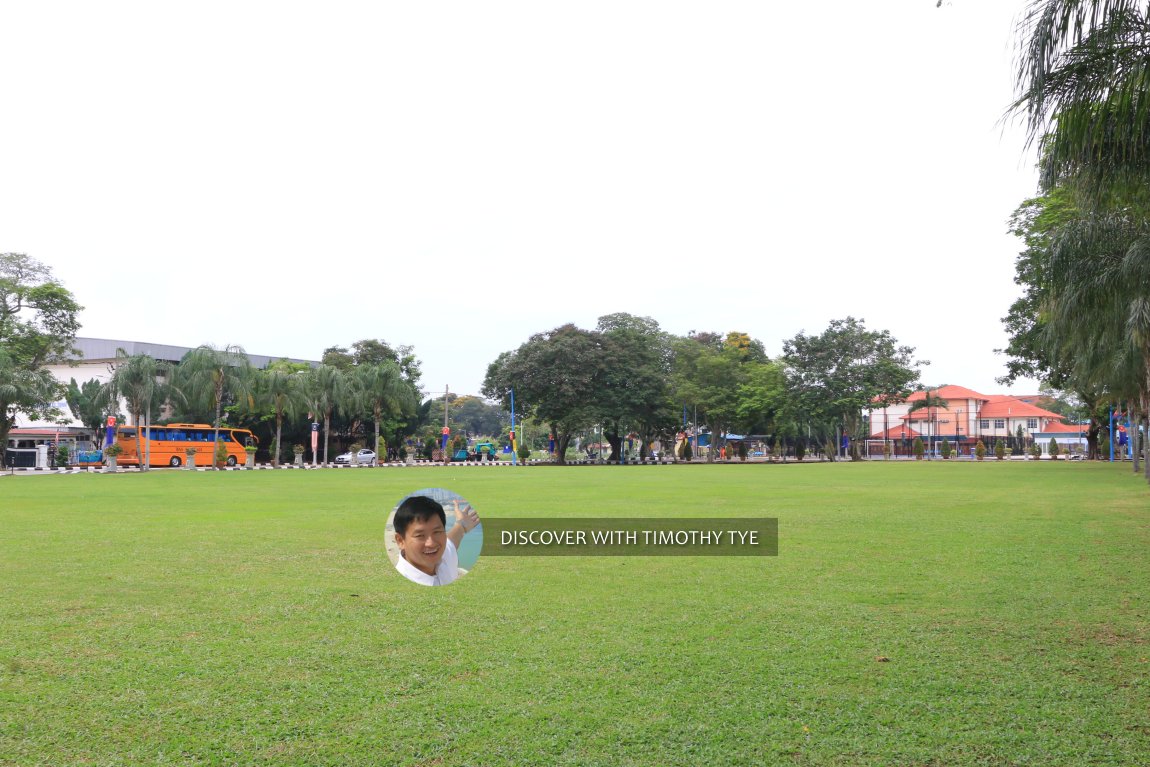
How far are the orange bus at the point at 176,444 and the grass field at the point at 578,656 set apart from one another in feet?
133

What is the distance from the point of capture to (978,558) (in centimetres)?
892

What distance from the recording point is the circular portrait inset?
446cm

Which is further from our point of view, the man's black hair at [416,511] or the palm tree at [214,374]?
the palm tree at [214,374]

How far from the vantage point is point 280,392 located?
159 ft

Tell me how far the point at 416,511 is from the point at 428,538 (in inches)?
7.3

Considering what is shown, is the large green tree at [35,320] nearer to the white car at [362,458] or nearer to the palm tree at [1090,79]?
the white car at [362,458]

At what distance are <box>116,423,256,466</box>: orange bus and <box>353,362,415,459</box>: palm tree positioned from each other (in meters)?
7.04

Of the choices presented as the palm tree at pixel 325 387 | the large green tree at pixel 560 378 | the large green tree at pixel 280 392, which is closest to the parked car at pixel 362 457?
the palm tree at pixel 325 387

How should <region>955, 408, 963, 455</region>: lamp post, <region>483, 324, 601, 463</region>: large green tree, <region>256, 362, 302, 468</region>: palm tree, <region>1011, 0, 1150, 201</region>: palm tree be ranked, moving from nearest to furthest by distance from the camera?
<region>1011, 0, 1150, 201</region>: palm tree → <region>256, 362, 302, 468</region>: palm tree → <region>483, 324, 601, 463</region>: large green tree → <region>955, 408, 963, 455</region>: lamp post

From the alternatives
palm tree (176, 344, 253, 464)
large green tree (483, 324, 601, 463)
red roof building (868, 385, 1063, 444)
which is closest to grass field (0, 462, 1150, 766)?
palm tree (176, 344, 253, 464)

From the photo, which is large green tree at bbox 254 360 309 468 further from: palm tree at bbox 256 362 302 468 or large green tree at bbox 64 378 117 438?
large green tree at bbox 64 378 117 438

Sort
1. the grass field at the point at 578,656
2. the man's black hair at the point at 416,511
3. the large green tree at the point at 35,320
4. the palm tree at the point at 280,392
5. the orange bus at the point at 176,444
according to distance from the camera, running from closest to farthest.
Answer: the grass field at the point at 578,656 < the man's black hair at the point at 416,511 < the large green tree at the point at 35,320 < the orange bus at the point at 176,444 < the palm tree at the point at 280,392

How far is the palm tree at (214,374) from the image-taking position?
44250 mm

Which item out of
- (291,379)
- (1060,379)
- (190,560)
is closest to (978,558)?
(190,560)
